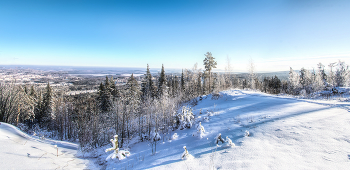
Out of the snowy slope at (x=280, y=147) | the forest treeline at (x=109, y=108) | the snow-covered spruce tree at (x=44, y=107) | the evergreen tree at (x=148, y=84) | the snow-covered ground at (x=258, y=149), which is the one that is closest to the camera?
the snow-covered ground at (x=258, y=149)

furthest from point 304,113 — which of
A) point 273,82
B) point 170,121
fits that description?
point 273,82

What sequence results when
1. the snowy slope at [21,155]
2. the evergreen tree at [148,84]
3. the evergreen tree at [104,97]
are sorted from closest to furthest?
1. the snowy slope at [21,155]
2. the evergreen tree at [104,97]
3. the evergreen tree at [148,84]

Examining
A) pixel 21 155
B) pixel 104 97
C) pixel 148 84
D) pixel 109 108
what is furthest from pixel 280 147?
pixel 104 97

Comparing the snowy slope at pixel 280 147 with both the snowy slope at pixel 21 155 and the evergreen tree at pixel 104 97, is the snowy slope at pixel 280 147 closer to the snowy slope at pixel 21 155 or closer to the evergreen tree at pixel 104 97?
the snowy slope at pixel 21 155

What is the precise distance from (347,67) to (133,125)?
151 ft

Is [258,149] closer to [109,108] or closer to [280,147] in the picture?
[280,147]

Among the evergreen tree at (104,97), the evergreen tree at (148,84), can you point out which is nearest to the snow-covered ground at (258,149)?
the evergreen tree at (104,97)

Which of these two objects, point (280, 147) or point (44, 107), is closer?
point (280, 147)

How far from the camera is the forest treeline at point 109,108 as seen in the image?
27.0 ft

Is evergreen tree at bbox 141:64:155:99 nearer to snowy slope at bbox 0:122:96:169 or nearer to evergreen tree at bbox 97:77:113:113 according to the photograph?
evergreen tree at bbox 97:77:113:113

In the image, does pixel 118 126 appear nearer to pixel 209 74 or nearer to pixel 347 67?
pixel 209 74

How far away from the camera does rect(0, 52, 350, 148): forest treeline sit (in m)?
8.24

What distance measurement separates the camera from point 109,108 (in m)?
22.4

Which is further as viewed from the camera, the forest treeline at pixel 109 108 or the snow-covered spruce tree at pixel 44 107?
the snow-covered spruce tree at pixel 44 107
